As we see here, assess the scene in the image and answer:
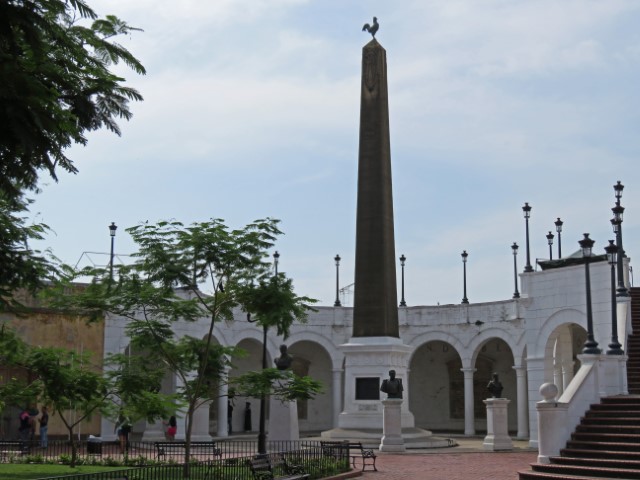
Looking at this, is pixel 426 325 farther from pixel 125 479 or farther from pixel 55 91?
pixel 55 91

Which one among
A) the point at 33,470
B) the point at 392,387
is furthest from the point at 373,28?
the point at 33,470

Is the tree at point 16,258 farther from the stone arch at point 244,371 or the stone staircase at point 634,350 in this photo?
the stone arch at point 244,371

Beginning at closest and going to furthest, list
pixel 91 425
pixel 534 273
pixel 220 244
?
pixel 220 244 < pixel 534 273 < pixel 91 425

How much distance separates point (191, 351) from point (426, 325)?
24914 mm

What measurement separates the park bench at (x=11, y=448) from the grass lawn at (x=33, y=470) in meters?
1.98

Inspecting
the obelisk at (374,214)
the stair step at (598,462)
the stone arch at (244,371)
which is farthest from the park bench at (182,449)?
the stone arch at (244,371)

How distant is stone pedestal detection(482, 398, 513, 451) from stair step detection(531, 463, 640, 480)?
10762 mm

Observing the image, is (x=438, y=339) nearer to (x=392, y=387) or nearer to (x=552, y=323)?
(x=552, y=323)

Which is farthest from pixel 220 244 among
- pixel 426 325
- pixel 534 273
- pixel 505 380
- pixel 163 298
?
pixel 505 380

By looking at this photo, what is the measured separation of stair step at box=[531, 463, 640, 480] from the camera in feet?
55.9

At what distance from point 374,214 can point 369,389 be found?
6.34 metres

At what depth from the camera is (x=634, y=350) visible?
27.5 m

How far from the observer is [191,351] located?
2077cm

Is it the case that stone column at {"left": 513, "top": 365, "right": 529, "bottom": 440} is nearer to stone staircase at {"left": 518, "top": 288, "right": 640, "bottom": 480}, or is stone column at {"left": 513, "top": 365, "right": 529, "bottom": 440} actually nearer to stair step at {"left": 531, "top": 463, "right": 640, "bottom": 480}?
stone staircase at {"left": 518, "top": 288, "right": 640, "bottom": 480}
